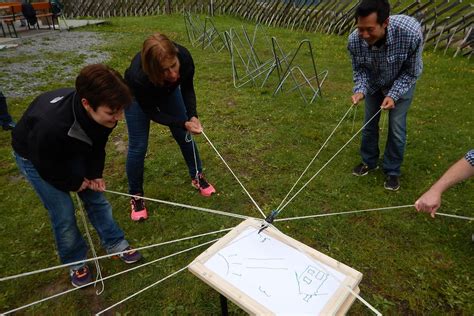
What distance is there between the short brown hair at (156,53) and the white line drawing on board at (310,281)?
146 centimetres

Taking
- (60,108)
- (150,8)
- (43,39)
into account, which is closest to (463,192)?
(60,108)

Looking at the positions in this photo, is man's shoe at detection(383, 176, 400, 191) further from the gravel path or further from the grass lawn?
the gravel path

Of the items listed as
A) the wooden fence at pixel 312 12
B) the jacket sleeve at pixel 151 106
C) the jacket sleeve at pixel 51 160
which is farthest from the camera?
the wooden fence at pixel 312 12

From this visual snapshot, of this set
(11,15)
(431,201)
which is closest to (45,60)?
(11,15)

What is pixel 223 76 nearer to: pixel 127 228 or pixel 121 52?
pixel 121 52

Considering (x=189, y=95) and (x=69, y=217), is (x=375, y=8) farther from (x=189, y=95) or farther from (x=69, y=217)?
(x=69, y=217)

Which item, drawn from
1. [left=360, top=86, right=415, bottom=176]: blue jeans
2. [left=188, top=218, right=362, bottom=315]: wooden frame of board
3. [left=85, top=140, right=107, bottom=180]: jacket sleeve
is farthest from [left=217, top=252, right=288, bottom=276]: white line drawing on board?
[left=360, top=86, right=415, bottom=176]: blue jeans

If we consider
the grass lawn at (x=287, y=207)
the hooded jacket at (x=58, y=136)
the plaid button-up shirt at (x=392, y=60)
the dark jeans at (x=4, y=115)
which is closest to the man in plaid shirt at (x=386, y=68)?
the plaid button-up shirt at (x=392, y=60)

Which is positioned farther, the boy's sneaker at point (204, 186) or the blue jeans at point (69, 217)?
the boy's sneaker at point (204, 186)

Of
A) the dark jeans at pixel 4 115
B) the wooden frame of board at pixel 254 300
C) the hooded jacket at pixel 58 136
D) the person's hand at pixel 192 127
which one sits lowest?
the dark jeans at pixel 4 115

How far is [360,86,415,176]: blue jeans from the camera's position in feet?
9.80

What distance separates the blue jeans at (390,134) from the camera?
2.99 meters

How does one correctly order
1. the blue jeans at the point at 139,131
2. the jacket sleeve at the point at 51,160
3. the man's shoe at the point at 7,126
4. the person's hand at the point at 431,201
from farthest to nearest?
1. the man's shoe at the point at 7,126
2. the blue jeans at the point at 139,131
3. the person's hand at the point at 431,201
4. the jacket sleeve at the point at 51,160

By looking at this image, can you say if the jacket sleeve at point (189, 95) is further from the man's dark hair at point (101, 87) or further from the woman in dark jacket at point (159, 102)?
the man's dark hair at point (101, 87)
